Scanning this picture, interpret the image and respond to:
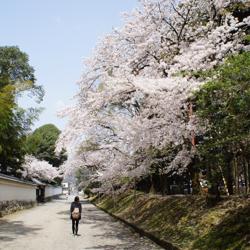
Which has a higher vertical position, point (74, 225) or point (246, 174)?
point (246, 174)

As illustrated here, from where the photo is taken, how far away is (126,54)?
19.2 m

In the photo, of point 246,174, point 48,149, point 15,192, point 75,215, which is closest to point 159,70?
point 246,174

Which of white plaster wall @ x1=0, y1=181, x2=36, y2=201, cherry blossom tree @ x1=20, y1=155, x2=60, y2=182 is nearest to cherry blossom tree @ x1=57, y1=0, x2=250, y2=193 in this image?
white plaster wall @ x1=0, y1=181, x2=36, y2=201

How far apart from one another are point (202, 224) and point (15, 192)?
32822 mm

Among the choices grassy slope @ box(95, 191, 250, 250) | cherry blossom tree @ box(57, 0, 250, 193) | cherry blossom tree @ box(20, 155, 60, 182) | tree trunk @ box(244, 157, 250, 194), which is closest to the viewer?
grassy slope @ box(95, 191, 250, 250)

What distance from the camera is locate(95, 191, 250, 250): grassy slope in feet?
35.9

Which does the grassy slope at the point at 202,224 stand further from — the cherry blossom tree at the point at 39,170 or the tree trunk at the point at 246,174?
the cherry blossom tree at the point at 39,170

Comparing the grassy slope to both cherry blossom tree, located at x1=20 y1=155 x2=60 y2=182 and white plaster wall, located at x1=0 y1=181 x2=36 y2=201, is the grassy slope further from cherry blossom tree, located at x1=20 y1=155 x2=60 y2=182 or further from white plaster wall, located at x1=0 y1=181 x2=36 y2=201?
cherry blossom tree, located at x1=20 y1=155 x2=60 y2=182

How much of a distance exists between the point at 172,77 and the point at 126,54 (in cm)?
660

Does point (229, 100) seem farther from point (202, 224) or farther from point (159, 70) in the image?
point (159, 70)

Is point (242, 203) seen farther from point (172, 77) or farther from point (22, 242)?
point (22, 242)

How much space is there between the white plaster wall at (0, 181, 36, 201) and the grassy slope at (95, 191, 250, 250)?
20.1 metres

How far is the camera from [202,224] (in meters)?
13.7

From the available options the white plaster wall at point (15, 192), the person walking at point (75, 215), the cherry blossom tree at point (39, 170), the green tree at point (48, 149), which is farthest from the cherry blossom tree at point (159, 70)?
the green tree at point (48, 149)
